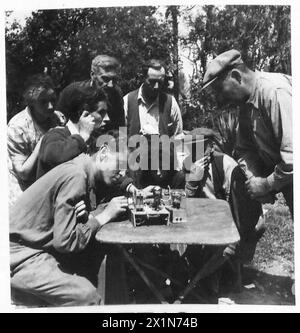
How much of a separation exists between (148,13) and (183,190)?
1.33m

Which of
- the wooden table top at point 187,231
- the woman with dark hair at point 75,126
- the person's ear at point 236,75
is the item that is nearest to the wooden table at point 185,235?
the wooden table top at point 187,231

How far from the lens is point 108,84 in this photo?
3.95 meters

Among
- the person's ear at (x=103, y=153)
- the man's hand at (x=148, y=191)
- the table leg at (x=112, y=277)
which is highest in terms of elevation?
the person's ear at (x=103, y=153)

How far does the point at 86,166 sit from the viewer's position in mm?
3648

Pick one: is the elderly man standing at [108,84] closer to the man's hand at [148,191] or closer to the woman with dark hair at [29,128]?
the woman with dark hair at [29,128]

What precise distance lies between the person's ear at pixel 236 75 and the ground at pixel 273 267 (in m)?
0.91

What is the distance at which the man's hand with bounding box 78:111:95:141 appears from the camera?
3.87 metres

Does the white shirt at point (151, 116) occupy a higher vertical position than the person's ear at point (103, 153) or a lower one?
higher

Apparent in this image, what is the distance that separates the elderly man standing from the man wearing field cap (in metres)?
0.66

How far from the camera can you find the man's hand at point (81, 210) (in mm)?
3606

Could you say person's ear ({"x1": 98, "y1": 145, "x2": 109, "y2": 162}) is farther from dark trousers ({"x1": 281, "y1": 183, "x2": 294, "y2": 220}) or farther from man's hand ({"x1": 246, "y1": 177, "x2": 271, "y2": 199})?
dark trousers ({"x1": 281, "y1": 183, "x2": 294, "y2": 220})

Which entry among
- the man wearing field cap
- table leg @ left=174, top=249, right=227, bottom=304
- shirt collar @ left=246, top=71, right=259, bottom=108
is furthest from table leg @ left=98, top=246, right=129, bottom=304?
shirt collar @ left=246, top=71, right=259, bottom=108
